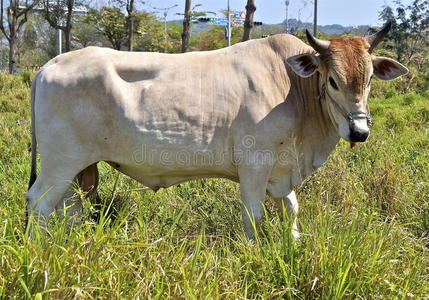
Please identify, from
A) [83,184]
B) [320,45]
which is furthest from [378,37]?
[83,184]

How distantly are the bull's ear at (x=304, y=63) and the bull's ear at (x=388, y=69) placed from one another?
42 cm

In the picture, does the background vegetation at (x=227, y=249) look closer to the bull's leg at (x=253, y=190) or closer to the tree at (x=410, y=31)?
the bull's leg at (x=253, y=190)

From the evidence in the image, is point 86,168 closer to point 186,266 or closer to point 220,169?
point 220,169

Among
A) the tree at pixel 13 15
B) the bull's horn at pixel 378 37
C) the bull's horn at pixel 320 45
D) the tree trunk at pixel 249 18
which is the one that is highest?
the tree at pixel 13 15

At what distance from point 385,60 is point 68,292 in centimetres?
253

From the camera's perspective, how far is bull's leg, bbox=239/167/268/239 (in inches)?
132

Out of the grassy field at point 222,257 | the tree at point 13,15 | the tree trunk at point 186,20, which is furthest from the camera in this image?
the tree at point 13,15

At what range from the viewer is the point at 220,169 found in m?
3.50

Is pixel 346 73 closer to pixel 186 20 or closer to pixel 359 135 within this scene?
pixel 359 135

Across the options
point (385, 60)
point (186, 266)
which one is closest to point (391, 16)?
point (385, 60)

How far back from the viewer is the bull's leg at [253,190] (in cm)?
336

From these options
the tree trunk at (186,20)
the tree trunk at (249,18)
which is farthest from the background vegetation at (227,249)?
the tree trunk at (186,20)

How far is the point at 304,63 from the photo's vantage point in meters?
3.37

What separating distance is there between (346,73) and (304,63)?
1.15 ft
